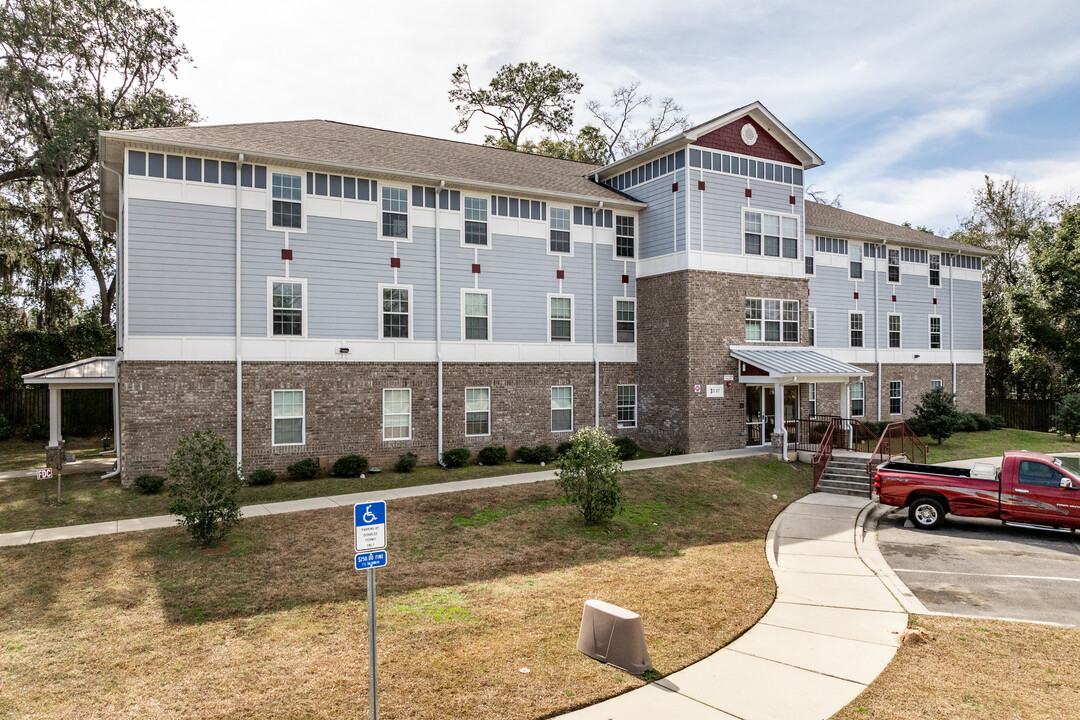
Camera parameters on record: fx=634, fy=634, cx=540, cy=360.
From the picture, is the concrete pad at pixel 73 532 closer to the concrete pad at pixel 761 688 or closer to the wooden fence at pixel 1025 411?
the concrete pad at pixel 761 688

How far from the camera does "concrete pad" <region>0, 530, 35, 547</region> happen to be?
1168 centimetres

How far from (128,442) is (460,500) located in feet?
29.1

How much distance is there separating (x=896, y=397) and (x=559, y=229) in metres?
19.8

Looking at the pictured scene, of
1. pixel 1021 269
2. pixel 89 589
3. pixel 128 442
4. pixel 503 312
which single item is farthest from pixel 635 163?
pixel 1021 269

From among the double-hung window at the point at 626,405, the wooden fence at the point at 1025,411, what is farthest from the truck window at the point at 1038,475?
the wooden fence at the point at 1025,411

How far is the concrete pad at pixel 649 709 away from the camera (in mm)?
6066

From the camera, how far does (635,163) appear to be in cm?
2430

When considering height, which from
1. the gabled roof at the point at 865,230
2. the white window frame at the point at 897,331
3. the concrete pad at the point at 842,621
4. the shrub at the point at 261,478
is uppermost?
the gabled roof at the point at 865,230

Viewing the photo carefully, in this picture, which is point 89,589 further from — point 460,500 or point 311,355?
point 311,355

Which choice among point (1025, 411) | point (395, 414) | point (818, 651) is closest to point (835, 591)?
point (818, 651)

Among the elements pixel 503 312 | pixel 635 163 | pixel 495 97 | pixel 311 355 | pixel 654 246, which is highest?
pixel 495 97

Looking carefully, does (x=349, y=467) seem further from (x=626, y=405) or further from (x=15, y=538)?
(x=626, y=405)

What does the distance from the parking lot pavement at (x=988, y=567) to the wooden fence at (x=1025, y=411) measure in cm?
2588

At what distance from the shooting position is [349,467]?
18078mm
